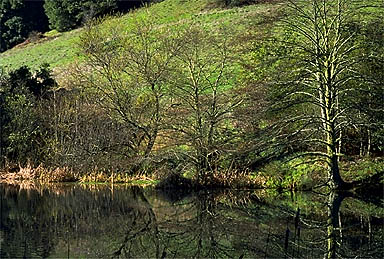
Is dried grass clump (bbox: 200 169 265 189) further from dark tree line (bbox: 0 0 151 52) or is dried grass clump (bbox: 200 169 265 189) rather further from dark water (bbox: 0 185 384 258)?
dark tree line (bbox: 0 0 151 52)

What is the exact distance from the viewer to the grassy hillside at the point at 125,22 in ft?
143

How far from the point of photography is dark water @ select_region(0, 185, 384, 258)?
11.5 m

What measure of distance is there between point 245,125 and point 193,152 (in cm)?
221

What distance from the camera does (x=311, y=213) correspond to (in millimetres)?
15844

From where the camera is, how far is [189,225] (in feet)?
47.5

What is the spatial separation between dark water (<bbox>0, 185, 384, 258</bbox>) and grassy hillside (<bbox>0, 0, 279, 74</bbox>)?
76.9 feet

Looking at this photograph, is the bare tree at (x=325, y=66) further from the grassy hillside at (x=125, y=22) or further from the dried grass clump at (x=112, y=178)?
the grassy hillside at (x=125, y=22)

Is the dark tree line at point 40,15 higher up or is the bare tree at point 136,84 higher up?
the dark tree line at point 40,15

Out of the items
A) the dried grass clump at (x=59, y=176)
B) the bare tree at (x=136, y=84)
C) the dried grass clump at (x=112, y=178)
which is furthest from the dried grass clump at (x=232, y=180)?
the dried grass clump at (x=59, y=176)

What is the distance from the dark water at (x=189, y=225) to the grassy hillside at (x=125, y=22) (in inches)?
923

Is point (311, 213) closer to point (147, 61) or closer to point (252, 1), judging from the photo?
point (147, 61)

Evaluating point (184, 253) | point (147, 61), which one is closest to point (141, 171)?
point (147, 61)

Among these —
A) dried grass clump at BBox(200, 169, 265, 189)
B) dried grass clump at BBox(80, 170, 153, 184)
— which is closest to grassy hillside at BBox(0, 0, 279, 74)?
dried grass clump at BBox(80, 170, 153, 184)

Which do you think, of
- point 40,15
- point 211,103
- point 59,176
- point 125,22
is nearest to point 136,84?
point 211,103
